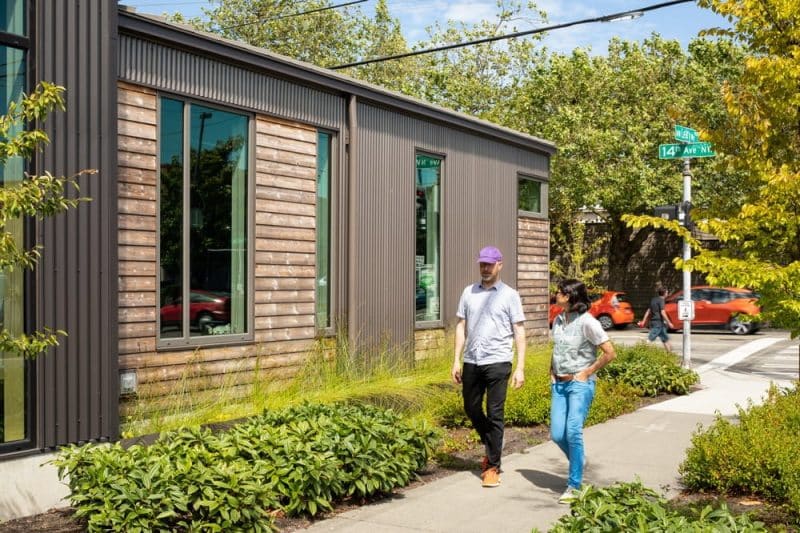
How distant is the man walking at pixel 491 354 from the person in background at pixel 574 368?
0.42 m

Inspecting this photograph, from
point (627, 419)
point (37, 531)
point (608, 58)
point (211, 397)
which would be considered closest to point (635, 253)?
point (608, 58)

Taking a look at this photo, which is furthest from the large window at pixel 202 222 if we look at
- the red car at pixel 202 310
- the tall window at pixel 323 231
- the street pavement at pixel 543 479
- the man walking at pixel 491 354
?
the street pavement at pixel 543 479

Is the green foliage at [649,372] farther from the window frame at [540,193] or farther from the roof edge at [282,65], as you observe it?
the roof edge at [282,65]

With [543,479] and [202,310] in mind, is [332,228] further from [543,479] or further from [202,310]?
[543,479]

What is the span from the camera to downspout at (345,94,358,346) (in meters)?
11.8

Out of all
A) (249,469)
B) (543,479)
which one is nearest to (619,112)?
(543,479)

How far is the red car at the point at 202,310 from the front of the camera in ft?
29.7

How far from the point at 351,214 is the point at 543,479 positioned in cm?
507

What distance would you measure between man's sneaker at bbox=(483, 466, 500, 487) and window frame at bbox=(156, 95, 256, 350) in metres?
3.42

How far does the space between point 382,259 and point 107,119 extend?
5.86 meters

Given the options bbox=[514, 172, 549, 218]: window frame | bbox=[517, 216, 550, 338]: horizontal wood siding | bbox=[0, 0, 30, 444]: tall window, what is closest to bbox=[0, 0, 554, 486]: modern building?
bbox=[0, 0, 30, 444]: tall window

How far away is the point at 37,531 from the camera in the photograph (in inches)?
241

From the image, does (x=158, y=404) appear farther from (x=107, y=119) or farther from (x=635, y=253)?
(x=635, y=253)

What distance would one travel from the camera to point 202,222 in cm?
956
